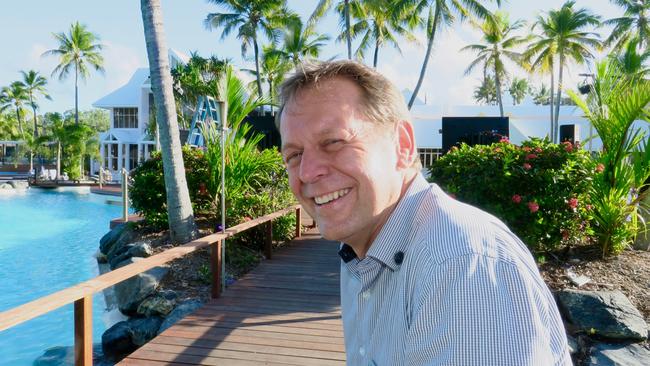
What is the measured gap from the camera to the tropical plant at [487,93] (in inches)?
2552

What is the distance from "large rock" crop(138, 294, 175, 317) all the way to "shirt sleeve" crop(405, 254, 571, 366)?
5.05m

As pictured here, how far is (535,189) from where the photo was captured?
5289 millimetres

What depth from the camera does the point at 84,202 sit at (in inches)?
888

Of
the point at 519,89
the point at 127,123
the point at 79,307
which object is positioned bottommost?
the point at 79,307

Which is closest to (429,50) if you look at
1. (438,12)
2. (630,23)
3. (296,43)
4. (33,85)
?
(438,12)

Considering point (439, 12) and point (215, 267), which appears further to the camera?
point (439, 12)

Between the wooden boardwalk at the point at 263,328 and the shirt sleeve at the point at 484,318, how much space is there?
124 inches

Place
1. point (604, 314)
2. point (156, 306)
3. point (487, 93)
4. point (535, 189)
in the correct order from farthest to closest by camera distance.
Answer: point (487, 93) → point (156, 306) → point (535, 189) → point (604, 314)

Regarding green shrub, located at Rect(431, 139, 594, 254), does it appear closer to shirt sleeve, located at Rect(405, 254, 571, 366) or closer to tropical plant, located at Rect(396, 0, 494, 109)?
shirt sleeve, located at Rect(405, 254, 571, 366)

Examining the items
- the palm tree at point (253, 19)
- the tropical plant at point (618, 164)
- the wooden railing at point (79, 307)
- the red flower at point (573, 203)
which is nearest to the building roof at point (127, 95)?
the palm tree at point (253, 19)

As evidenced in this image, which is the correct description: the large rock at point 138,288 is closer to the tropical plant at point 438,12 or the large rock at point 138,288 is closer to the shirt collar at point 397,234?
the shirt collar at point 397,234

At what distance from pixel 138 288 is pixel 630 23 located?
35236 millimetres

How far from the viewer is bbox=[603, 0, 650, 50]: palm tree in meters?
32.0

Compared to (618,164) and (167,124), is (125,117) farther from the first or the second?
(618,164)
